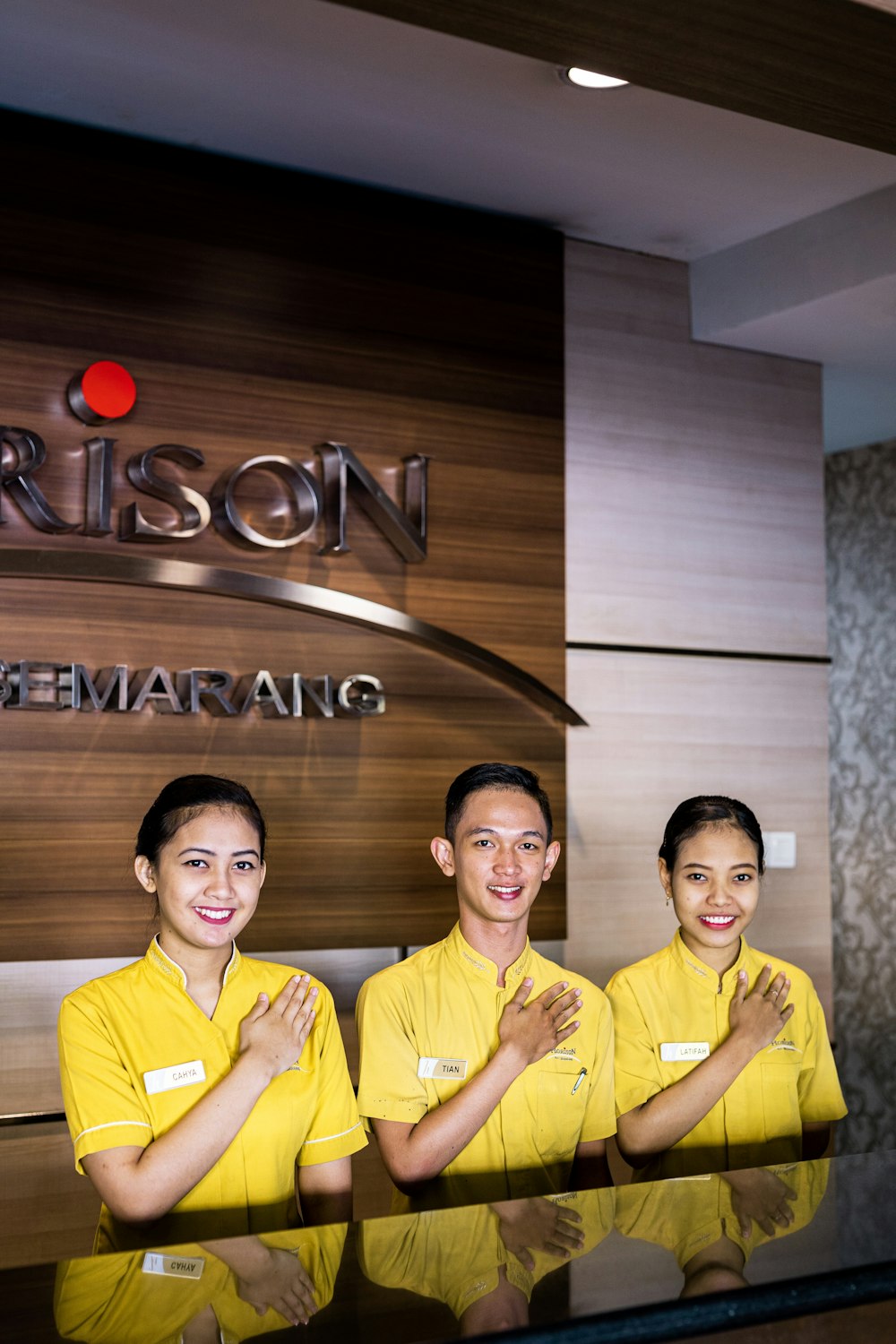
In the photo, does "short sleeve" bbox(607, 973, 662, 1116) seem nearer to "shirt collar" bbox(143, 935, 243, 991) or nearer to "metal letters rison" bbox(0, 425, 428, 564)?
"shirt collar" bbox(143, 935, 243, 991)

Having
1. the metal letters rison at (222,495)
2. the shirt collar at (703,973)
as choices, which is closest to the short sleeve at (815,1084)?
the shirt collar at (703,973)

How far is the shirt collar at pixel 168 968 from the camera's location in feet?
6.57

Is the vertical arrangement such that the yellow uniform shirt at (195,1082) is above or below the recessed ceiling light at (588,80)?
below

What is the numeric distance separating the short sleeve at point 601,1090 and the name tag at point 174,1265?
0.87m

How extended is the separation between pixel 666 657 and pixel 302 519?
110 cm

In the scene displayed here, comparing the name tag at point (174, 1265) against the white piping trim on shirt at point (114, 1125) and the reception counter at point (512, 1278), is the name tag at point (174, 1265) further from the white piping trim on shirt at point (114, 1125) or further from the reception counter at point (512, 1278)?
the white piping trim on shirt at point (114, 1125)

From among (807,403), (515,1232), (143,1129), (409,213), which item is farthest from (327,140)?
(515,1232)

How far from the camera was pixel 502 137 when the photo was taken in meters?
3.00

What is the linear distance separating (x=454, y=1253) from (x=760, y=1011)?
0.96m

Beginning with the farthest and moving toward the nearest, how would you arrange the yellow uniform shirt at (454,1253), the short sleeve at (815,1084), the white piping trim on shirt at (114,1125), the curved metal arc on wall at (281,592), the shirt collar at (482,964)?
the curved metal arc on wall at (281,592), the short sleeve at (815,1084), the shirt collar at (482,964), the white piping trim on shirt at (114,1125), the yellow uniform shirt at (454,1253)

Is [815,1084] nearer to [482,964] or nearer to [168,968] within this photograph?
[482,964]

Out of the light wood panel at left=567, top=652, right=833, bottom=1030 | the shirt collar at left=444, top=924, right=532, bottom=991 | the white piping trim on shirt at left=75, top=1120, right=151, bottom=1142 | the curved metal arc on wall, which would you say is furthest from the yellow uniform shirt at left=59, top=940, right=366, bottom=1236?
the light wood panel at left=567, top=652, right=833, bottom=1030

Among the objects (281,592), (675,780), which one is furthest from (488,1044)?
(675,780)

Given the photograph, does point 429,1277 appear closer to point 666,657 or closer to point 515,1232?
point 515,1232
